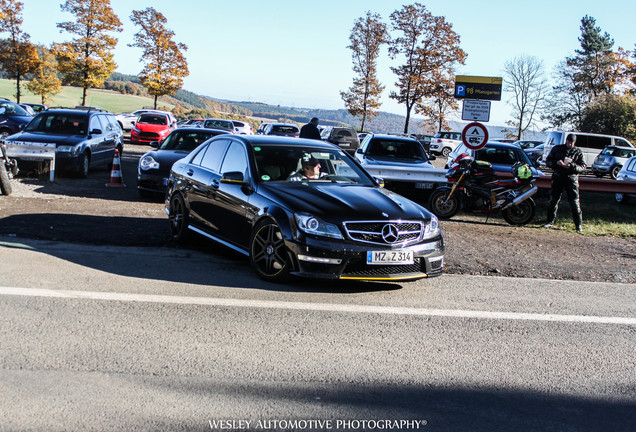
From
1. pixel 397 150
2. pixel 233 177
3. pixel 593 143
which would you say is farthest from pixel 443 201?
pixel 593 143

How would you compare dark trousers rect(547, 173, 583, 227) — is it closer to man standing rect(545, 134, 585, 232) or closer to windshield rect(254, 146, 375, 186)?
man standing rect(545, 134, 585, 232)

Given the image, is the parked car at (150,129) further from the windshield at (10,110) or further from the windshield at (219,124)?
the windshield at (10,110)

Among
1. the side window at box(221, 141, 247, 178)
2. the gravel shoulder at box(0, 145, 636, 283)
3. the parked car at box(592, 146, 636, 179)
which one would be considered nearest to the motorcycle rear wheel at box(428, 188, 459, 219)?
the gravel shoulder at box(0, 145, 636, 283)

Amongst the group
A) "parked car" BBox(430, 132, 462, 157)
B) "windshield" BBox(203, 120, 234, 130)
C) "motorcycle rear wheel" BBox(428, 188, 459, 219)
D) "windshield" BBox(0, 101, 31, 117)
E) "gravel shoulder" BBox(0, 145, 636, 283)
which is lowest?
"gravel shoulder" BBox(0, 145, 636, 283)

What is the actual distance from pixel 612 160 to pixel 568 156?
73.4 feet

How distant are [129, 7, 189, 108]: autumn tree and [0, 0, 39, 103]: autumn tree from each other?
8.82m

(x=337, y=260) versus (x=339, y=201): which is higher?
(x=339, y=201)

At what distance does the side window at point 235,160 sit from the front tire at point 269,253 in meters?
0.93

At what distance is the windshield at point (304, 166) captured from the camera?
7.12 meters

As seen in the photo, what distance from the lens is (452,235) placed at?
35.1 feet

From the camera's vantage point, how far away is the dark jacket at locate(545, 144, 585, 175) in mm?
11906

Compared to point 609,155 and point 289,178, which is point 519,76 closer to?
point 609,155

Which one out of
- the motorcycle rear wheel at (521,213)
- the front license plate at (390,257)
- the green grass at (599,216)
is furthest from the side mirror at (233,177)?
the green grass at (599,216)

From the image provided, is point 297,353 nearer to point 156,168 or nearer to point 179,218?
point 179,218
